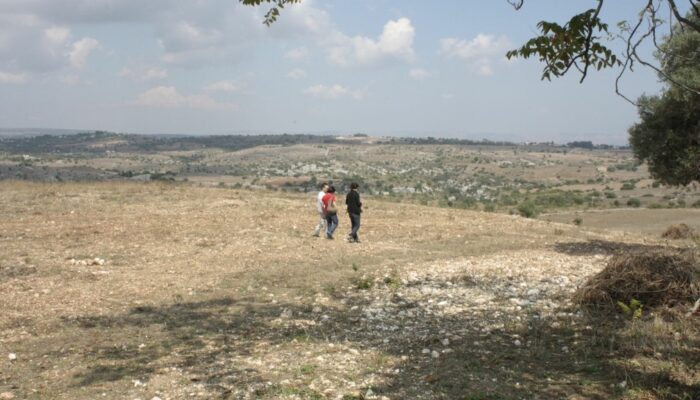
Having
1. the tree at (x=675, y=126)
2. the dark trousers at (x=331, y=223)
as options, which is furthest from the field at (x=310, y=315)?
the tree at (x=675, y=126)

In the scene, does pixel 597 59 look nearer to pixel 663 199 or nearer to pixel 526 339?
pixel 526 339

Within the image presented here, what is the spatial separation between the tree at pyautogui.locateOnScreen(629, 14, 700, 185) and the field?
293 cm

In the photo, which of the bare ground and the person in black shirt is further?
the person in black shirt

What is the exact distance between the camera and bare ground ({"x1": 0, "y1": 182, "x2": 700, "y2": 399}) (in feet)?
20.9

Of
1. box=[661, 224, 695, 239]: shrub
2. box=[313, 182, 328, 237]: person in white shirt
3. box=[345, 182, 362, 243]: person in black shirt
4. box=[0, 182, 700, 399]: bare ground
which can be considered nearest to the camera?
box=[0, 182, 700, 399]: bare ground

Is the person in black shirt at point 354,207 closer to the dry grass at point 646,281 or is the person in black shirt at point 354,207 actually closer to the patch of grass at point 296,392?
the dry grass at point 646,281

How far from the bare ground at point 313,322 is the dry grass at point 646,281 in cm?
44

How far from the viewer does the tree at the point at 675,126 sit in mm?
14461

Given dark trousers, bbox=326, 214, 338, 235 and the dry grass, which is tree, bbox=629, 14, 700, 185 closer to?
the dry grass

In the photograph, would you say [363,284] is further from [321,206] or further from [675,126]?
[675,126]

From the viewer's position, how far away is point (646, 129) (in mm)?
16375

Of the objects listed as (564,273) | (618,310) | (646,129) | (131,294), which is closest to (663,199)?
(646,129)

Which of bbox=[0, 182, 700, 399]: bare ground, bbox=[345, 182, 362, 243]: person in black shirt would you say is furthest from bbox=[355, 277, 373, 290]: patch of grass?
bbox=[345, 182, 362, 243]: person in black shirt

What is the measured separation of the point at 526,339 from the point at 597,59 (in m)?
4.13
